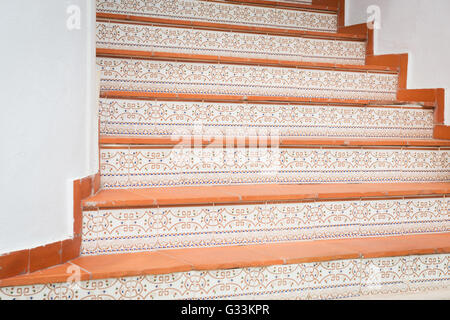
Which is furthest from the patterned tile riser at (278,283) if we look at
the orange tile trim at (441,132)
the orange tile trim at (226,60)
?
the orange tile trim at (226,60)

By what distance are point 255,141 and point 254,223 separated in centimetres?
45

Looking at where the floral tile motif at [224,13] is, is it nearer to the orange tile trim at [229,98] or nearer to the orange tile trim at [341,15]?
the orange tile trim at [341,15]

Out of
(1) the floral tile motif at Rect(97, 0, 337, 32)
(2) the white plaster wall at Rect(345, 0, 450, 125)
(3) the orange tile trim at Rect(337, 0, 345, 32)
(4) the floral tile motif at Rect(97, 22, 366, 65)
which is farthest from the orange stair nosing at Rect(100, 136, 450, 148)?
(3) the orange tile trim at Rect(337, 0, 345, 32)

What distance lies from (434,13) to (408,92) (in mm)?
517

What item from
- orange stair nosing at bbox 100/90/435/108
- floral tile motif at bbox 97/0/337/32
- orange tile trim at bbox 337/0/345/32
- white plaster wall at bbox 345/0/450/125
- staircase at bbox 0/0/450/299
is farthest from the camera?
orange tile trim at bbox 337/0/345/32

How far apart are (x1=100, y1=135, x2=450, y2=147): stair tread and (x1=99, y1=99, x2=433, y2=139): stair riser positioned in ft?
0.21

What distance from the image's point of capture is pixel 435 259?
5.55ft

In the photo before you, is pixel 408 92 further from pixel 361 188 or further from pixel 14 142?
pixel 14 142

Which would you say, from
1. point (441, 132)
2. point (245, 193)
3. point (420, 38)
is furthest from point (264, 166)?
point (420, 38)

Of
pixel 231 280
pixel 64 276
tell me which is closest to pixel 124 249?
pixel 64 276

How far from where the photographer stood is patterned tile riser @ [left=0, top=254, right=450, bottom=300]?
4.37ft

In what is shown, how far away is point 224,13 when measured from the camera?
2873 millimetres

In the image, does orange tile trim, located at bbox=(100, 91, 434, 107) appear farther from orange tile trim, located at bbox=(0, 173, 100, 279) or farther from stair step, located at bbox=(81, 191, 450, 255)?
stair step, located at bbox=(81, 191, 450, 255)

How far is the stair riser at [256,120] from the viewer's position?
2025 millimetres
